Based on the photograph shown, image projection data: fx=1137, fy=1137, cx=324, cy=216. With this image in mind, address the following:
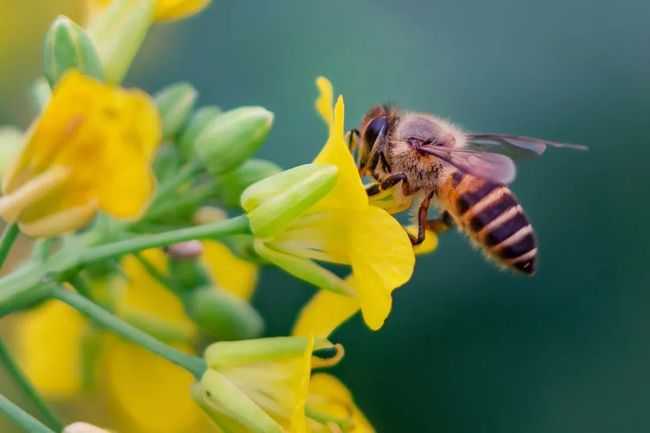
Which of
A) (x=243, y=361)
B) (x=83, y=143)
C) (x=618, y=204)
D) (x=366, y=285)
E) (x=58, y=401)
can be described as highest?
(x=83, y=143)

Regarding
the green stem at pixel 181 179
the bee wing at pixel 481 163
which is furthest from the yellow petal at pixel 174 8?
the bee wing at pixel 481 163

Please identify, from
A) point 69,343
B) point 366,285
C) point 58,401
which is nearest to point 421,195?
point 366,285

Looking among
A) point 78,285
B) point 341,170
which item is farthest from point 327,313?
point 78,285

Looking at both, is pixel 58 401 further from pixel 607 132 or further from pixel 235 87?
pixel 607 132

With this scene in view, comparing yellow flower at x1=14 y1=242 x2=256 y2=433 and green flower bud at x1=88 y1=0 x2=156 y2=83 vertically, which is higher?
green flower bud at x1=88 y1=0 x2=156 y2=83

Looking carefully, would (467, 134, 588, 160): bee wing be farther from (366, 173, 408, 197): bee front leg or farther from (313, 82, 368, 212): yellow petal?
(313, 82, 368, 212): yellow petal

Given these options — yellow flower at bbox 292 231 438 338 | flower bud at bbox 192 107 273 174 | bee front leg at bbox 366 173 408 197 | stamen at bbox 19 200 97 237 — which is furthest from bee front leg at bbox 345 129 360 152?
stamen at bbox 19 200 97 237

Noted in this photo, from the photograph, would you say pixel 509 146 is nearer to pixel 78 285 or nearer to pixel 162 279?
pixel 162 279
